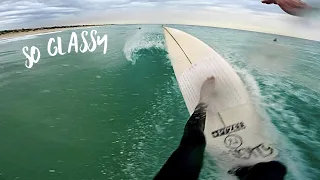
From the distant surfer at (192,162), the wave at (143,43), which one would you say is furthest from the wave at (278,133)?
the wave at (143,43)

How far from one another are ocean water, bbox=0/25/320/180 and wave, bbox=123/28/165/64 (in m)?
0.01

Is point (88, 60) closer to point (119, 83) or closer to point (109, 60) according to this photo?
point (109, 60)

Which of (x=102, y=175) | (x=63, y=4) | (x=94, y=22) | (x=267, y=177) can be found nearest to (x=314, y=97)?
(x=267, y=177)

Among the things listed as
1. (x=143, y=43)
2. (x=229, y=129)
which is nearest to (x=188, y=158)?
(x=229, y=129)

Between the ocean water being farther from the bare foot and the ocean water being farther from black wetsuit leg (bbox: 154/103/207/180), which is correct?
black wetsuit leg (bbox: 154/103/207/180)

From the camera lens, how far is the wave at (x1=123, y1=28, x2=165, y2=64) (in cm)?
434

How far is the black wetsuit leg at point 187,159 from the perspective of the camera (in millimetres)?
1289

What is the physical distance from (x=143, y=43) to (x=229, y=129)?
276 cm

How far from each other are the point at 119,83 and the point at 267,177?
230cm

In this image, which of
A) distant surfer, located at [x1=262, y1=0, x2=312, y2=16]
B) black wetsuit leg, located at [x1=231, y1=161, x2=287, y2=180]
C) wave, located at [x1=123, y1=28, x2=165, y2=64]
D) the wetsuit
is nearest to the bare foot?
the wetsuit

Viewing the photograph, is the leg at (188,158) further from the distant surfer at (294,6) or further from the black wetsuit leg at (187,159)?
the distant surfer at (294,6)

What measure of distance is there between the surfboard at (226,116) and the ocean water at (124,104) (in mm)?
148

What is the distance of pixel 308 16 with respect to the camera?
8.33 ft

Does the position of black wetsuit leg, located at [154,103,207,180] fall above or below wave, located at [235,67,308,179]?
above
